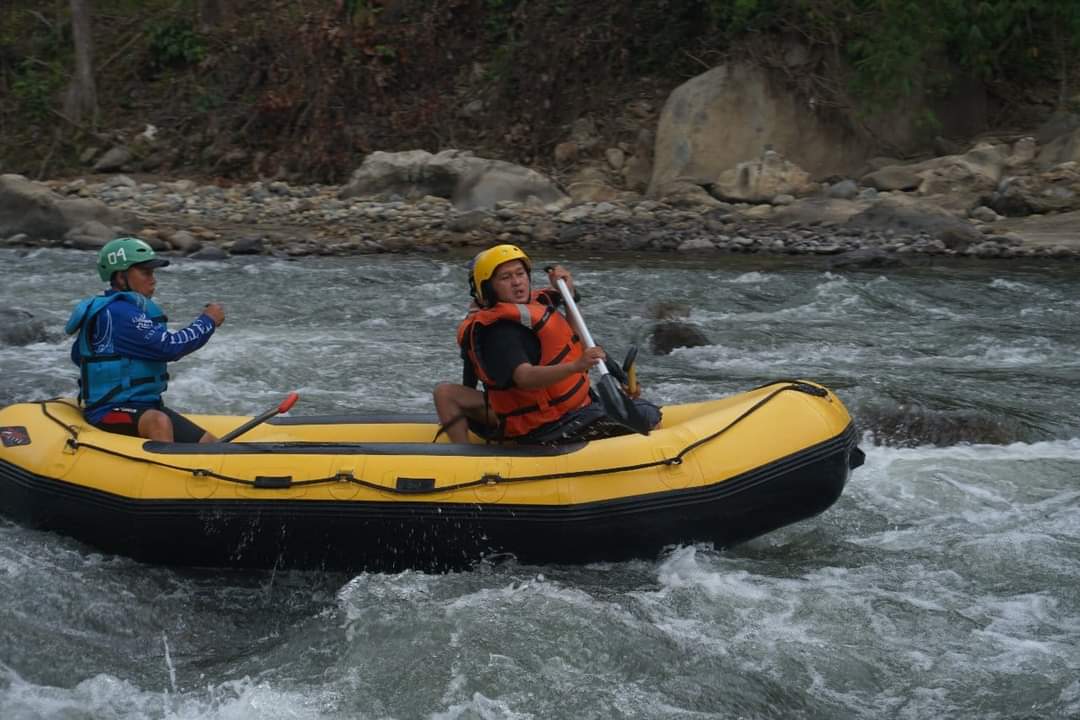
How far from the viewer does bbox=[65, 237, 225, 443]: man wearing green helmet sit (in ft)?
15.7

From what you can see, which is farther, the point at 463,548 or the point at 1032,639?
the point at 463,548

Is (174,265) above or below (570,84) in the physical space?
below

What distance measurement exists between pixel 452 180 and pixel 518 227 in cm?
165

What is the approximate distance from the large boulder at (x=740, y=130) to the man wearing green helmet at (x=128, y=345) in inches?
379

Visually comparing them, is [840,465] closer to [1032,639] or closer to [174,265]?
[1032,639]

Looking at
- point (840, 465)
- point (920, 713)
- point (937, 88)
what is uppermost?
point (937, 88)

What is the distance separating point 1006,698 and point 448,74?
14326 millimetres

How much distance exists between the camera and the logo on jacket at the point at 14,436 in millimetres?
4750

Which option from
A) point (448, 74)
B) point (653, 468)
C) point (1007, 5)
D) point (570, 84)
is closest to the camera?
point (653, 468)

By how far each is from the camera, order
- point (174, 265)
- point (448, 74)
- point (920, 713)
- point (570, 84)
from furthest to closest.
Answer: point (448, 74), point (570, 84), point (174, 265), point (920, 713)

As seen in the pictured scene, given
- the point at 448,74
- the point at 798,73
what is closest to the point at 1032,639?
the point at 798,73

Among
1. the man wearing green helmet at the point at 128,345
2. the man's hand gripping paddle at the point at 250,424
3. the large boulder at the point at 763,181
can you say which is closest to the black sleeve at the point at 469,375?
the man's hand gripping paddle at the point at 250,424

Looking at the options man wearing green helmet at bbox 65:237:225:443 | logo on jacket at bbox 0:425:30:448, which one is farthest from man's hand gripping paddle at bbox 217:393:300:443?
logo on jacket at bbox 0:425:30:448

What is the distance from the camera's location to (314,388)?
7203mm
